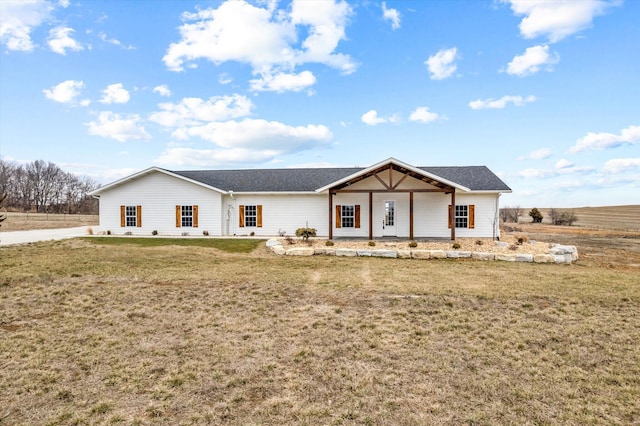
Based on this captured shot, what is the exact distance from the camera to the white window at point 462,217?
1970 cm

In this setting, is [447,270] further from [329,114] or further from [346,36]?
[329,114]

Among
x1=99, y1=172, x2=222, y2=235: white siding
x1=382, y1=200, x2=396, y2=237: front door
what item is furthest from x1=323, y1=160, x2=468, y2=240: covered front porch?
x1=99, y1=172, x2=222, y2=235: white siding

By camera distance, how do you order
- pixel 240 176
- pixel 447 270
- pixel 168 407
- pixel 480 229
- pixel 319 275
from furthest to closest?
pixel 240 176
pixel 480 229
pixel 447 270
pixel 319 275
pixel 168 407

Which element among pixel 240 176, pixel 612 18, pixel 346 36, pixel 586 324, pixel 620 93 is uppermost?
pixel 346 36

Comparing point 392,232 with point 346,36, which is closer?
point 346,36

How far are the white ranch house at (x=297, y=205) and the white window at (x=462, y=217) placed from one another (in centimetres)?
5

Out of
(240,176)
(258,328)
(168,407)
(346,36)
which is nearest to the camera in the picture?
(168,407)

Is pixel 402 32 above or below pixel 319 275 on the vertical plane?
above

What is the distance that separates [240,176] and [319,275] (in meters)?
15.2

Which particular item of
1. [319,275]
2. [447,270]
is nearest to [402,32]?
[447,270]

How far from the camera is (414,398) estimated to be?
3.62 meters

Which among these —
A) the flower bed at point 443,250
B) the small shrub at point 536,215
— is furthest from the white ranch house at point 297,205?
the small shrub at point 536,215

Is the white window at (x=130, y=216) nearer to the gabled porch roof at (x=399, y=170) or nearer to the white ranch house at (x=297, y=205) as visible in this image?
the white ranch house at (x=297, y=205)

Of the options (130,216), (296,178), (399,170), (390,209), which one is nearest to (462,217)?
(390,209)
